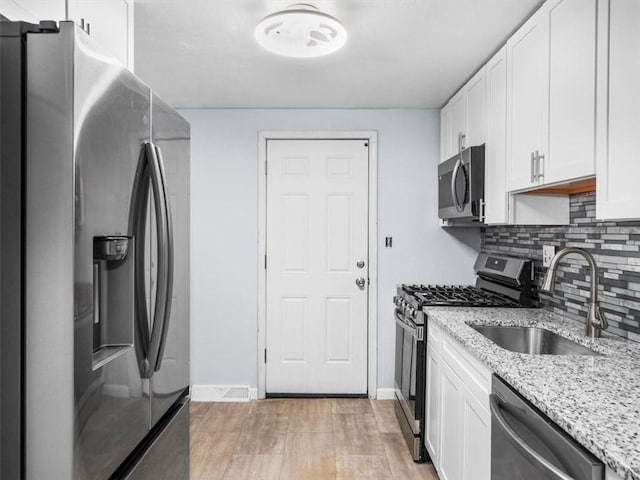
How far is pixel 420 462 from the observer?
256 cm

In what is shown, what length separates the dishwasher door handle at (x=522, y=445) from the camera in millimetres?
1040

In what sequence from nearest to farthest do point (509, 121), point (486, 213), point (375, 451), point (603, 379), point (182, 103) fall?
point (603, 379)
point (509, 121)
point (486, 213)
point (375, 451)
point (182, 103)

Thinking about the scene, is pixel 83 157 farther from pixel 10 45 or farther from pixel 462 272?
pixel 462 272

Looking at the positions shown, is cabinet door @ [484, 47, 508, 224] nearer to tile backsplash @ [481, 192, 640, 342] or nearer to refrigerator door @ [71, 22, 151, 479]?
tile backsplash @ [481, 192, 640, 342]

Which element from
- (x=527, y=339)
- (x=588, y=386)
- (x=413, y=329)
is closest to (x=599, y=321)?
(x=527, y=339)

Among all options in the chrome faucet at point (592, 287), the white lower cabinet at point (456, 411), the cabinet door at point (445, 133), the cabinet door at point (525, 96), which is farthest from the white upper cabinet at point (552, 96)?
the cabinet door at point (445, 133)

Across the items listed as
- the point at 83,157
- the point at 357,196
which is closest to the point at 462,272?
the point at 357,196

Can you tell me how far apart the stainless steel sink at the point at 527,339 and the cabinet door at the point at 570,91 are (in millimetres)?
710

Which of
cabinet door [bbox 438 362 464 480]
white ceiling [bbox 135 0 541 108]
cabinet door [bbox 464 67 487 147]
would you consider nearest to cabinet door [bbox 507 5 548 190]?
white ceiling [bbox 135 0 541 108]

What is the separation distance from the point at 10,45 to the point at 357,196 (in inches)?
111

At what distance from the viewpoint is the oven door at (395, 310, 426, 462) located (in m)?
2.56

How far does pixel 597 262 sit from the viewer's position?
2053 millimetres

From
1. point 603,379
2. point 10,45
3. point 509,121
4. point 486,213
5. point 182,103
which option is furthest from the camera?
point 182,103

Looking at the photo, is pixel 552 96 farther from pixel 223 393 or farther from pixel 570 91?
pixel 223 393
